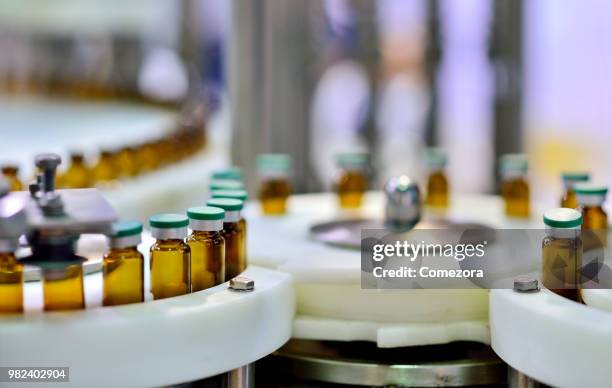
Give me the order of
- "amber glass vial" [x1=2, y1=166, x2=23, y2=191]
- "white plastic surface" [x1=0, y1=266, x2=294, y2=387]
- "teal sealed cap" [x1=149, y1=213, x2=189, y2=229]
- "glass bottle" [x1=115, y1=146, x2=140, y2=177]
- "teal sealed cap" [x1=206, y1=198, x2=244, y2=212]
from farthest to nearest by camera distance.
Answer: "glass bottle" [x1=115, y1=146, x2=140, y2=177], "amber glass vial" [x1=2, y1=166, x2=23, y2=191], "teal sealed cap" [x1=206, y1=198, x2=244, y2=212], "teal sealed cap" [x1=149, y1=213, x2=189, y2=229], "white plastic surface" [x1=0, y1=266, x2=294, y2=387]

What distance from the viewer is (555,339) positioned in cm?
92

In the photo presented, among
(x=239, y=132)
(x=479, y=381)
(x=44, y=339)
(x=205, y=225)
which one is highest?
(x=239, y=132)

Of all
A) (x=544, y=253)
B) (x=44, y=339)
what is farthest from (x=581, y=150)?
(x=44, y=339)

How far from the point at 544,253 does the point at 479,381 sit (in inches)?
7.7

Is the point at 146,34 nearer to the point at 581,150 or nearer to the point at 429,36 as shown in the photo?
the point at 429,36

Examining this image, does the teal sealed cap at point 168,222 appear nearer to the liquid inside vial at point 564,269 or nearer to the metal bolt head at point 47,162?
the metal bolt head at point 47,162

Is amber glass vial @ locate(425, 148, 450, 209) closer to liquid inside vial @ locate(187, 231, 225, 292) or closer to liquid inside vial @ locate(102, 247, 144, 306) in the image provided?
liquid inside vial @ locate(187, 231, 225, 292)

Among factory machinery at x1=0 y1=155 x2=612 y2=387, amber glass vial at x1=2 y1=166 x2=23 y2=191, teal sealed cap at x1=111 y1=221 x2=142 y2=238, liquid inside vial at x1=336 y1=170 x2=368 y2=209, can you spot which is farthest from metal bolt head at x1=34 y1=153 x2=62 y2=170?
liquid inside vial at x1=336 y1=170 x2=368 y2=209

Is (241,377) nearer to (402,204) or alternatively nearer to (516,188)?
(402,204)

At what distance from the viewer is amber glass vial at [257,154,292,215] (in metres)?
1.64

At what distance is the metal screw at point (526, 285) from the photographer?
101 cm

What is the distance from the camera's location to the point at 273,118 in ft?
8.91

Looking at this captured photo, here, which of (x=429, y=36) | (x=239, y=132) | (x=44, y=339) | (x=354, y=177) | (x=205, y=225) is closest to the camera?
(x=44, y=339)

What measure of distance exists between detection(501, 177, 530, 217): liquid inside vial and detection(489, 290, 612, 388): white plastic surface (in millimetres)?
603
